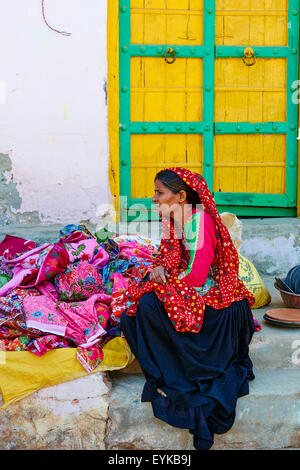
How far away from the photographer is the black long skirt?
8.79ft

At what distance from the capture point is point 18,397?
9.14ft

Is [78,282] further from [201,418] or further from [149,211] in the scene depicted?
[149,211]

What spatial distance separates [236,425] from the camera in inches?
A: 110

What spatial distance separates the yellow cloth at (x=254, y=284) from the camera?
3773 mm

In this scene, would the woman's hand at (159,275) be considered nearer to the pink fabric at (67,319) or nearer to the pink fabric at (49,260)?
the pink fabric at (67,319)

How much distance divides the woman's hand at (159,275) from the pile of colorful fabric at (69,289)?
1.14ft

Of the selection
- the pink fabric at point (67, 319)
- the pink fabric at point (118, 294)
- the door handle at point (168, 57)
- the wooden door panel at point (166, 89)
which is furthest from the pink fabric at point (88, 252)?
the door handle at point (168, 57)

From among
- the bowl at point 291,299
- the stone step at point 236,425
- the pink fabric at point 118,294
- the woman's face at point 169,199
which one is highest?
the woman's face at point 169,199

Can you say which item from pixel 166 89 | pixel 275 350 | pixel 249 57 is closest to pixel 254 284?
pixel 275 350

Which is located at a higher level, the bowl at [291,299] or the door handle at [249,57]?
the door handle at [249,57]

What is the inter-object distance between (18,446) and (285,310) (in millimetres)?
1817

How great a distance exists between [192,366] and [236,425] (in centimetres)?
38

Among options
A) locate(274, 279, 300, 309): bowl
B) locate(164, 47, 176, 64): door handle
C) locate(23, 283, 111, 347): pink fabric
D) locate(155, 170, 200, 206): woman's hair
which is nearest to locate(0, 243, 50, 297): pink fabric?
locate(23, 283, 111, 347): pink fabric

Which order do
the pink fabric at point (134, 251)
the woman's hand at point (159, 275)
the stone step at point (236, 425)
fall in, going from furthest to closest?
the pink fabric at point (134, 251) < the woman's hand at point (159, 275) < the stone step at point (236, 425)
